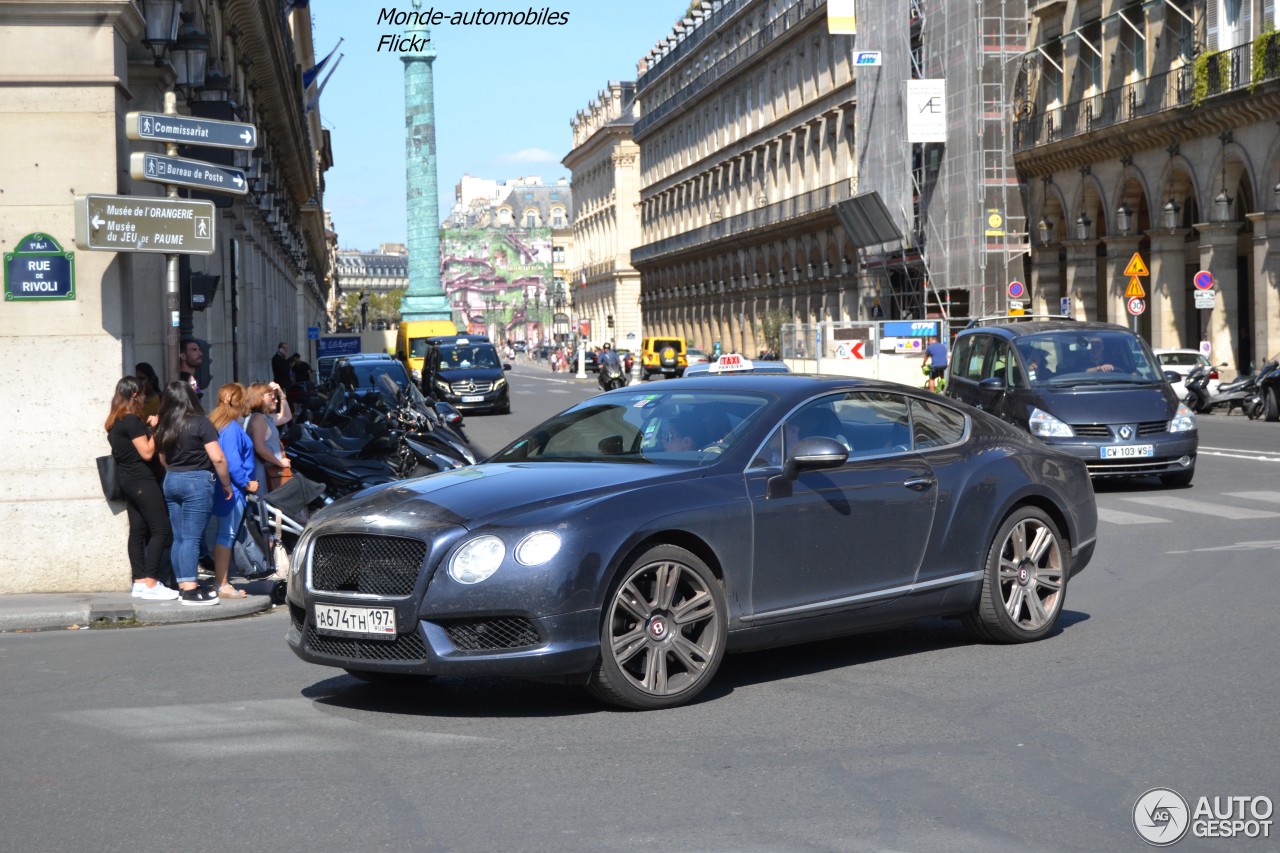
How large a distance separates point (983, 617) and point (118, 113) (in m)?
7.30

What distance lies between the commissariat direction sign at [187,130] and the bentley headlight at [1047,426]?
29.6 feet

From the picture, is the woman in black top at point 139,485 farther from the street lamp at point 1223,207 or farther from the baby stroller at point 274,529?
the street lamp at point 1223,207

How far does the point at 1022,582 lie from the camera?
8969 millimetres

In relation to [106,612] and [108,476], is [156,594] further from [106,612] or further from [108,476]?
[108,476]

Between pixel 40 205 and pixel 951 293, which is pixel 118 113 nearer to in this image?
pixel 40 205

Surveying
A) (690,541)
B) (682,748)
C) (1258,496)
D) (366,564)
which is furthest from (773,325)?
(682,748)

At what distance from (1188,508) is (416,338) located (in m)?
43.2

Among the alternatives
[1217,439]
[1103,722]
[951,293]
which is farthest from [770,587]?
[951,293]

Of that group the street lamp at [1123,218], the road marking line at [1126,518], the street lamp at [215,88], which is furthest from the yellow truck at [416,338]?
the road marking line at [1126,518]

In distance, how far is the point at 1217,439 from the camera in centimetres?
2709

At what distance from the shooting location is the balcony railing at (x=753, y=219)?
7094 centimetres

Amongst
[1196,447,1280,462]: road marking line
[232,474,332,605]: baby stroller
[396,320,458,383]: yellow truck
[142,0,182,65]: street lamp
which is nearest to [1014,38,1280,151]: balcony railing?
[1196,447,1280,462]: road marking line

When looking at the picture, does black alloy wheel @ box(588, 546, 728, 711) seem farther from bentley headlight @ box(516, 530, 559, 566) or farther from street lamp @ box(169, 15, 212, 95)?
street lamp @ box(169, 15, 212, 95)

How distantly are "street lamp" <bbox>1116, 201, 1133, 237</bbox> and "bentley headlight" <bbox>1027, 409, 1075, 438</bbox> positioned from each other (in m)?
31.2
